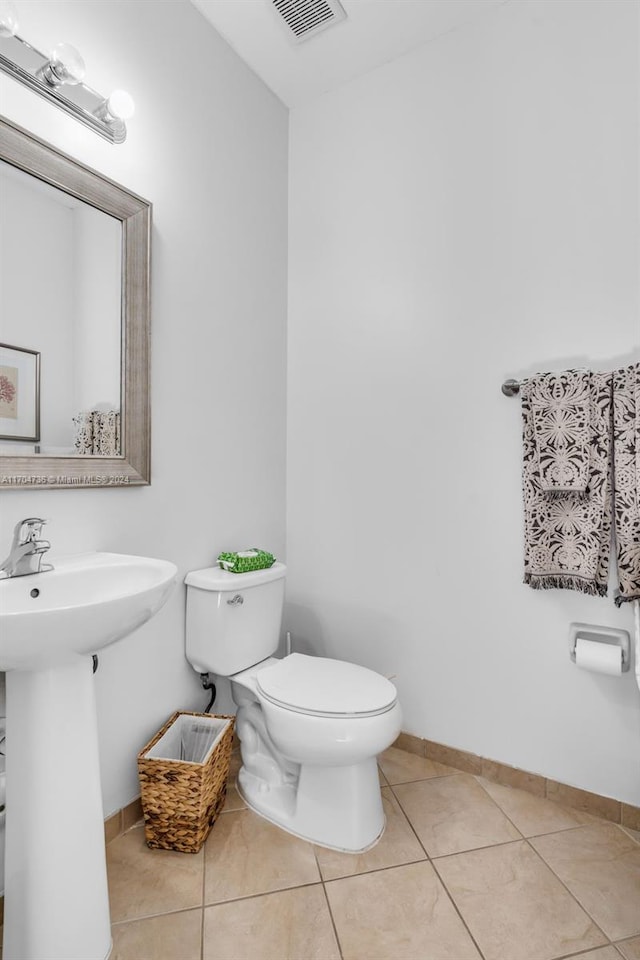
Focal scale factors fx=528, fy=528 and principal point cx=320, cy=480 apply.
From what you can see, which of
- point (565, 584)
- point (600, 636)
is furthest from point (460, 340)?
point (600, 636)

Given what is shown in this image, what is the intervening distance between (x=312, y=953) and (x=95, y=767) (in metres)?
0.63

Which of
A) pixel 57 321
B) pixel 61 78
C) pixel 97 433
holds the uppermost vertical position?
pixel 61 78

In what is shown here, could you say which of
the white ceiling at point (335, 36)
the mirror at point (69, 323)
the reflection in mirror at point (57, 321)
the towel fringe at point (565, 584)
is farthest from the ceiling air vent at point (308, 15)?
the towel fringe at point (565, 584)

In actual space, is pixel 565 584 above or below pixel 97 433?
below

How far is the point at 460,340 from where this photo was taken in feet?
6.03

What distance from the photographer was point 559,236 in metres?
1.65

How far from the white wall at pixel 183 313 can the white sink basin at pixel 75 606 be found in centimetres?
15

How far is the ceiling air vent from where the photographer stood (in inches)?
67.8

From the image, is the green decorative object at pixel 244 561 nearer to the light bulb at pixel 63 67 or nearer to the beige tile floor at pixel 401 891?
the beige tile floor at pixel 401 891

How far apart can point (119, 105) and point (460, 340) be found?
1.21 m

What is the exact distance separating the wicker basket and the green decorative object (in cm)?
55

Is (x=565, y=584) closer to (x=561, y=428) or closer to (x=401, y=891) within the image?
(x=561, y=428)

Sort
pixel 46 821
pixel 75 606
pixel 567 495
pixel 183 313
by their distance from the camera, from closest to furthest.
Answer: pixel 75 606 < pixel 46 821 < pixel 567 495 < pixel 183 313

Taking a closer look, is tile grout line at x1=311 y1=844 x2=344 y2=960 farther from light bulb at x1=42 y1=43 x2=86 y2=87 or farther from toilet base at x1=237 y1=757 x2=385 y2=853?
light bulb at x1=42 y1=43 x2=86 y2=87
